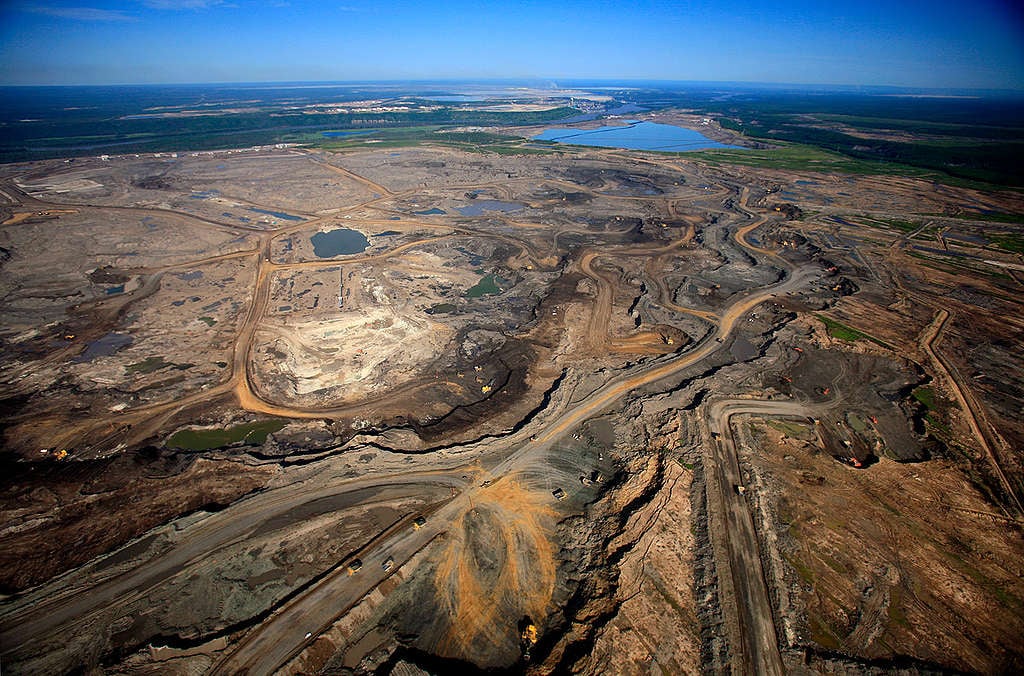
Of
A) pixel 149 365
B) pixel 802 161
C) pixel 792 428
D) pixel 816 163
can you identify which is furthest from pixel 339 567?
pixel 802 161

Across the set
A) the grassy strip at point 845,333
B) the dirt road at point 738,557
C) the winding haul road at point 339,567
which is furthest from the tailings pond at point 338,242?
the grassy strip at point 845,333

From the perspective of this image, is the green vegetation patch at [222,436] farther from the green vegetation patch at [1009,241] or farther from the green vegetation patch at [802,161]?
the green vegetation patch at [802,161]

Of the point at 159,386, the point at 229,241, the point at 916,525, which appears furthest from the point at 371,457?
the point at 229,241

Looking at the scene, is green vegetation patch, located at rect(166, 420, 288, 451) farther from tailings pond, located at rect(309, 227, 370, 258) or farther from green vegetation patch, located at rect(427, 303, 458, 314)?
tailings pond, located at rect(309, 227, 370, 258)

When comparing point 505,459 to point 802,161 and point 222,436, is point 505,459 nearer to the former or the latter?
point 222,436

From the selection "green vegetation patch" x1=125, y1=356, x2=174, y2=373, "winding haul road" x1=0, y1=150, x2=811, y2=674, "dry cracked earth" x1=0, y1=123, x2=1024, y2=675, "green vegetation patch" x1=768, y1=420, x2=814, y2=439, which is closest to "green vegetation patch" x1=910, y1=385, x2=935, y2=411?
"dry cracked earth" x1=0, y1=123, x2=1024, y2=675

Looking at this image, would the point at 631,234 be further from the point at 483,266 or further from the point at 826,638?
the point at 826,638
